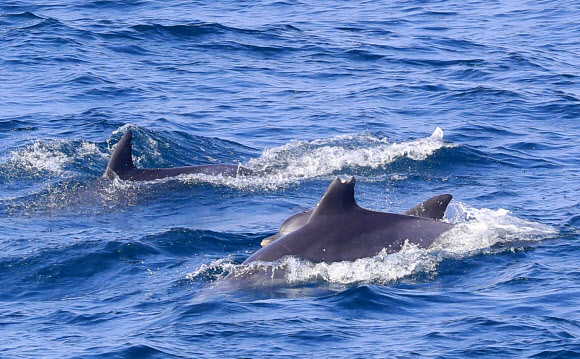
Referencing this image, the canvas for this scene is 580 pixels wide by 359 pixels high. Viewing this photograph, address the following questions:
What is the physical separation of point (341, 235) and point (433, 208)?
189cm

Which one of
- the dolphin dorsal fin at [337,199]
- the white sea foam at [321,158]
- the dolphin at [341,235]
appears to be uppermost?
the dolphin dorsal fin at [337,199]

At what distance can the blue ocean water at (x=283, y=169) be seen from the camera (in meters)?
11.9

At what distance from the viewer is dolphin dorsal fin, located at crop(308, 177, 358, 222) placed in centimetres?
1324

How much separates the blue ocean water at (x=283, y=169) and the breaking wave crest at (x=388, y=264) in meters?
0.04

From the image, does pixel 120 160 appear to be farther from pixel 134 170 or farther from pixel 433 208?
pixel 433 208

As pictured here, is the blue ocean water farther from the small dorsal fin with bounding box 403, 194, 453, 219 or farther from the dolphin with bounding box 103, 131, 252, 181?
the small dorsal fin with bounding box 403, 194, 453, 219

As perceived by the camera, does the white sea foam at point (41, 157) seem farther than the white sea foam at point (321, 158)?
Yes

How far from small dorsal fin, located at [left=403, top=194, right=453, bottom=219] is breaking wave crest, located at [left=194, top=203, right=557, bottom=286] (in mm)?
352

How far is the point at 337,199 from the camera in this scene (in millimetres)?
13391

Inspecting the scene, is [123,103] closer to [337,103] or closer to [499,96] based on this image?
[337,103]

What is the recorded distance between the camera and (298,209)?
17938 millimetres

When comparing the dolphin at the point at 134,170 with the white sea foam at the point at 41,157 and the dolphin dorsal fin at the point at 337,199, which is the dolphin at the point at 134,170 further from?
the dolphin dorsal fin at the point at 337,199

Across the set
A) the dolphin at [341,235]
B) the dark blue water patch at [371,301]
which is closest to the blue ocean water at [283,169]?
the dark blue water patch at [371,301]

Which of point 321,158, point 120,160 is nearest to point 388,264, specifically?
point 120,160
